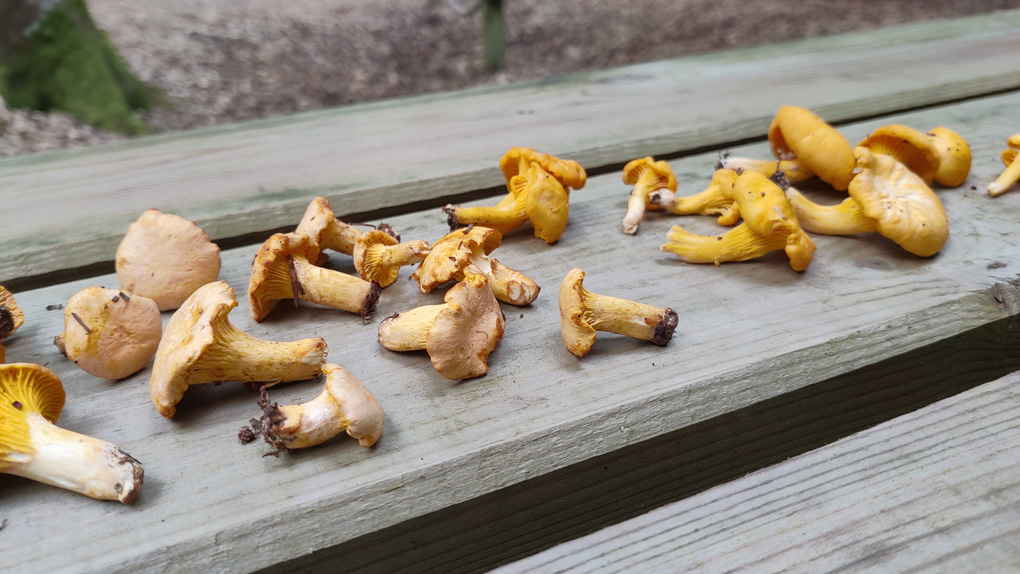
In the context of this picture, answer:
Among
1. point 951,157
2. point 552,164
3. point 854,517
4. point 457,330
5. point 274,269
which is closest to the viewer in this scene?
point 854,517

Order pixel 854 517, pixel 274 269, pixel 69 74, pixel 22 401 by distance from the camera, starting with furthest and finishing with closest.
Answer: pixel 69 74, pixel 274 269, pixel 22 401, pixel 854 517

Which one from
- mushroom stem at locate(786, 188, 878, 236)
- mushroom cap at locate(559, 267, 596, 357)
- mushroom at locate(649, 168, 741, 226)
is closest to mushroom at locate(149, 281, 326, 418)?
mushroom cap at locate(559, 267, 596, 357)

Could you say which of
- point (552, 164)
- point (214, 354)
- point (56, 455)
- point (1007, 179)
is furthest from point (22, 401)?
point (1007, 179)

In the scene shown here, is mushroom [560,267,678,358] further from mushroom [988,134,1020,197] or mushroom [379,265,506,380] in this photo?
mushroom [988,134,1020,197]

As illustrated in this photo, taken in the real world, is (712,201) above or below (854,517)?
above

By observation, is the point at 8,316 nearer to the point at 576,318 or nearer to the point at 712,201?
the point at 576,318

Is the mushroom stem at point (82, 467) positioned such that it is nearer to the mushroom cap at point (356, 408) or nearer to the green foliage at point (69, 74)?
the mushroom cap at point (356, 408)
